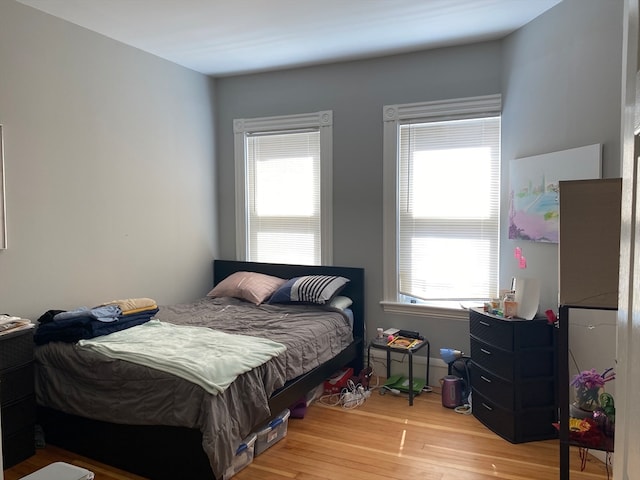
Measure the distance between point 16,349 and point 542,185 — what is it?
3276 mm

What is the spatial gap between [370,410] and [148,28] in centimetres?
305

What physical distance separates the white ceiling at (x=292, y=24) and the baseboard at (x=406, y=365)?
2.44 metres

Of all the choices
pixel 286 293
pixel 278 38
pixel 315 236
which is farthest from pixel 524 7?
pixel 286 293

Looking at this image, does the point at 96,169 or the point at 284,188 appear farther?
the point at 284,188

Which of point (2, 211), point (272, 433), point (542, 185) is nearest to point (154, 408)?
point (272, 433)

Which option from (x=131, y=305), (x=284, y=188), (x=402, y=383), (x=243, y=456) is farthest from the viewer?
(x=284, y=188)

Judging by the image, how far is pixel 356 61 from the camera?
3.89 metres

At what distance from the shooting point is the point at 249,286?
388 cm

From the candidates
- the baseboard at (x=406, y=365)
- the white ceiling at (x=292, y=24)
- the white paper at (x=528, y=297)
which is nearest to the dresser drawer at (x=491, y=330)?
the white paper at (x=528, y=297)

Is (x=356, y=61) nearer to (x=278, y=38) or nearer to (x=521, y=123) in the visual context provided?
(x=278, y=38)

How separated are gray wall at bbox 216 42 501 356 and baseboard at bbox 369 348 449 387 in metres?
0.17

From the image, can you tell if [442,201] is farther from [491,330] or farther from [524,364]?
[524,364]

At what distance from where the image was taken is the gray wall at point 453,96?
2.69 m

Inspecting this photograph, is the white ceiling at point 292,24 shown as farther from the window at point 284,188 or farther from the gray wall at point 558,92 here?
the window at point 284,188
